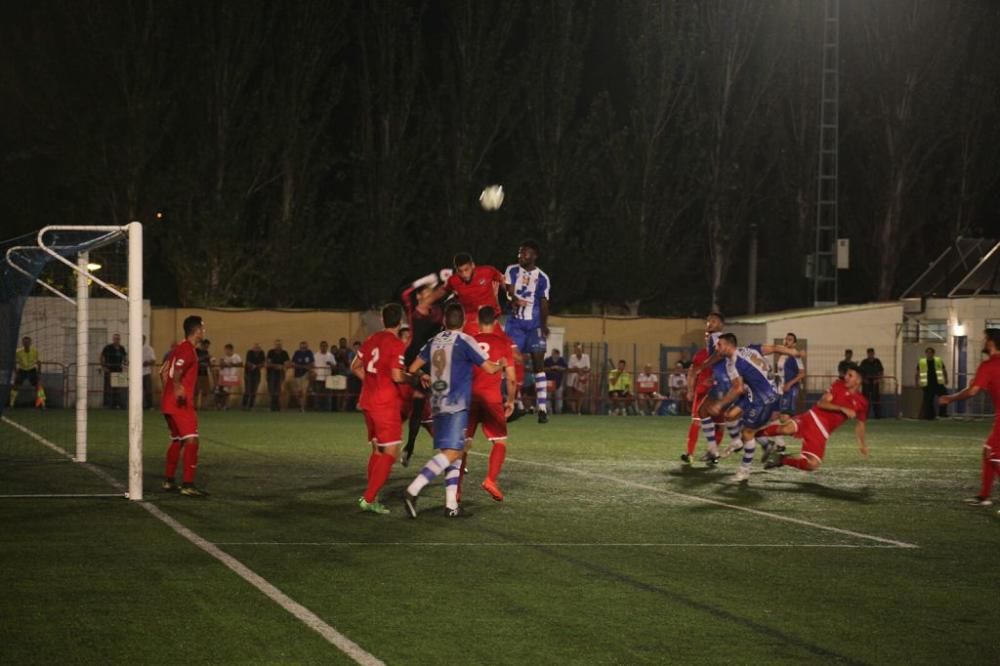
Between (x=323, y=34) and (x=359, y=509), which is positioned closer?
(x=359, y=509)

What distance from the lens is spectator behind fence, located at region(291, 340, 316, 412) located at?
3488 cm

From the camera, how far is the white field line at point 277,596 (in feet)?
24.7

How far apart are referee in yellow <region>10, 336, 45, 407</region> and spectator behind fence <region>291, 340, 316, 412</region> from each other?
6.18 meters

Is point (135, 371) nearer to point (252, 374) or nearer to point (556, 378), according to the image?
point (252, 374)

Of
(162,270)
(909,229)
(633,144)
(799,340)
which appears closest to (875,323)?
(799,340)

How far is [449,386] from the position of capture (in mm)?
12922

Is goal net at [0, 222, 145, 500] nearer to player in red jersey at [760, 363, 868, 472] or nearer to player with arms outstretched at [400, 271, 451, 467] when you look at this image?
player with arms outstretched at [400, 271, 451, 467]

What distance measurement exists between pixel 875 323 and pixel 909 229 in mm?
15124

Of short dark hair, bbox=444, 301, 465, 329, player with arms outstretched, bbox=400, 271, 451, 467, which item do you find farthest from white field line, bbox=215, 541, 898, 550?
player with arms outstretched, bbox=400, 271, 451, 467

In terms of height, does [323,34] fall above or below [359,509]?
above

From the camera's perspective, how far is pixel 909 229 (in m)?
53.6

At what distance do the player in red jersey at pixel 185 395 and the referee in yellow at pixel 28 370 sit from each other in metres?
17.8

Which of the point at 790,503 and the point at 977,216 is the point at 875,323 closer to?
the point at 977,216

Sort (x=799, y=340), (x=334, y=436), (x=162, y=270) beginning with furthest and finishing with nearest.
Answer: (x=162, y=270) → (x=799, y=340) → (x=334, y=436)
